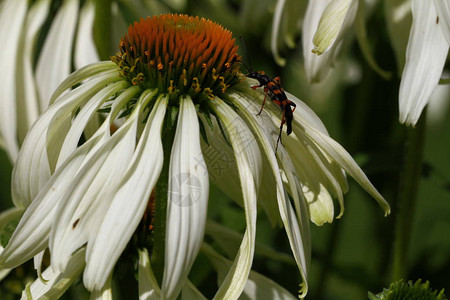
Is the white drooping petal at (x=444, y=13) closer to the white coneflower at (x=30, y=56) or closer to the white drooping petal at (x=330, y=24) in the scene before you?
the white drooping petal at (x=330, y=24)

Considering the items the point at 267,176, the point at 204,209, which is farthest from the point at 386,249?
the point at 204,209

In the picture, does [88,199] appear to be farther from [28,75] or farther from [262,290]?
[28,75]

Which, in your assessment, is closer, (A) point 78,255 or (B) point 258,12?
(A) point 78,255

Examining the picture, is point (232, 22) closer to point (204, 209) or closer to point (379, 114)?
point (379, 114)

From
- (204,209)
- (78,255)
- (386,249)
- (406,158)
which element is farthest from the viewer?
(386,249)

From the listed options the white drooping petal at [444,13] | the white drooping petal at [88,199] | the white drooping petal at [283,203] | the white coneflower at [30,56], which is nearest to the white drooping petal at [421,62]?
the white drooping petal at [444,13]
